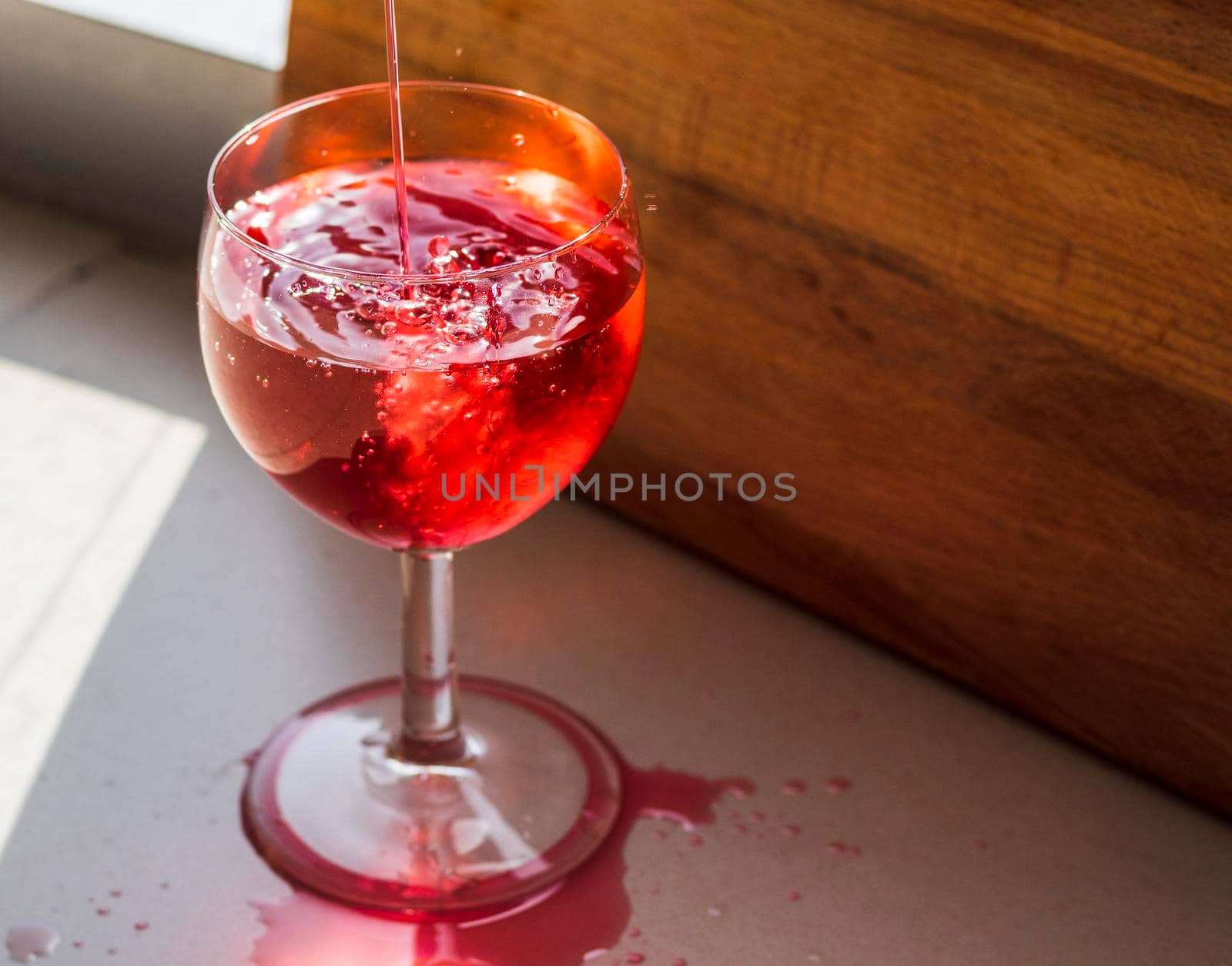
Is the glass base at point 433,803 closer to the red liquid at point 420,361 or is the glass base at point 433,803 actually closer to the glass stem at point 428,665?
the glass stem at point 428,665

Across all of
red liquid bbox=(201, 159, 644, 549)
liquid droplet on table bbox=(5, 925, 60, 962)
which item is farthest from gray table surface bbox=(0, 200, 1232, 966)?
red liquid bbox=(201, 159, 644, 549)

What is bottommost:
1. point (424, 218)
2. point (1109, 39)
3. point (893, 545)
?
point (893, 545)

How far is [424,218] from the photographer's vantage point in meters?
0.77

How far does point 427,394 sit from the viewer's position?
677 mm

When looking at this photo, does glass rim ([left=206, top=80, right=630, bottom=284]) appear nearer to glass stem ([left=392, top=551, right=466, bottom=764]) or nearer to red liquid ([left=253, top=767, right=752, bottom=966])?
glass stem ([left=392, top=551, right=466, bottom=764])

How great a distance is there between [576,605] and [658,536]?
0.27 feet

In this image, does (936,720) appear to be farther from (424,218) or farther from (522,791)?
(424,218)

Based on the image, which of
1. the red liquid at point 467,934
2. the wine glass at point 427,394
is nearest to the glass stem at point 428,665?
the wine glass at point 427,394

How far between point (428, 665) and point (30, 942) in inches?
8.8

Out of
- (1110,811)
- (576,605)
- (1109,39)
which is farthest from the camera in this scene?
(576,605)

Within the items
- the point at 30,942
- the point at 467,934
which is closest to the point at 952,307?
the point at 467,934

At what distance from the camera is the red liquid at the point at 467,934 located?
2.50ft

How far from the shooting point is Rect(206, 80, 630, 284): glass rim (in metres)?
0.65

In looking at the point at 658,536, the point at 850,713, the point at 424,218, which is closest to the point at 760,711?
the point at 850,713
